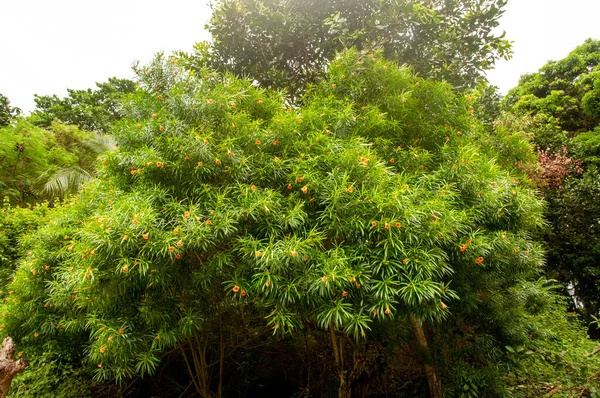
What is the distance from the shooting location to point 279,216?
2.25 metres

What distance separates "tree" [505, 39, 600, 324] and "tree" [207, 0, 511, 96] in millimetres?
3589

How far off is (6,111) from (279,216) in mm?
12398

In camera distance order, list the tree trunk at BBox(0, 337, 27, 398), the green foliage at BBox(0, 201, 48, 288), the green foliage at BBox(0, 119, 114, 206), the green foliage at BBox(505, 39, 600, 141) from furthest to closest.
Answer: the green foliage at BBox(505, 39, 600, 141) → the green foliage at BBox(0, 119, 114, 206) → the green foliage at BBox(0, 201, 48, 288) → the tree trunk at BBox(0, 337, 27, 398)

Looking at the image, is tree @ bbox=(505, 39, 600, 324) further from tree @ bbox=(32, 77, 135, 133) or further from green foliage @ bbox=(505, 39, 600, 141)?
tree @ bbox=(32, 77, 135, 133)

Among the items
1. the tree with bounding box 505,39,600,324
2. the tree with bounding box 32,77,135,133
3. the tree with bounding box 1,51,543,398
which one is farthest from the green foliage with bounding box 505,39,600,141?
the tree with bounding box 32,77,135,133

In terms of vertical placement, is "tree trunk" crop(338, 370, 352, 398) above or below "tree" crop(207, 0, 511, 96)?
below

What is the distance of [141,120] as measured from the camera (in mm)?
2832

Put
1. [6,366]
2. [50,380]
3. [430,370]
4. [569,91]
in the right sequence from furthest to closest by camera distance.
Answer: [569,91] < [50,380] < [430,370] < [6,366]

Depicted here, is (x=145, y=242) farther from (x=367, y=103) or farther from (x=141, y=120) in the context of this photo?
(x=367, y=103)

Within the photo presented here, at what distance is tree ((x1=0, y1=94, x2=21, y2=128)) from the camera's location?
32.7ft

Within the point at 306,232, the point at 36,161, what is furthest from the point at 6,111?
the point at 306,232

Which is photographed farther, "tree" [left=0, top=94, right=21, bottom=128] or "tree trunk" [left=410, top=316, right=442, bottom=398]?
"tree" [left=0, top=94, right=21, bottom=128]

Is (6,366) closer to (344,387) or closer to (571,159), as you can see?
(344,387)

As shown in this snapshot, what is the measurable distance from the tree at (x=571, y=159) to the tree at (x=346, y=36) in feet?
11.8
